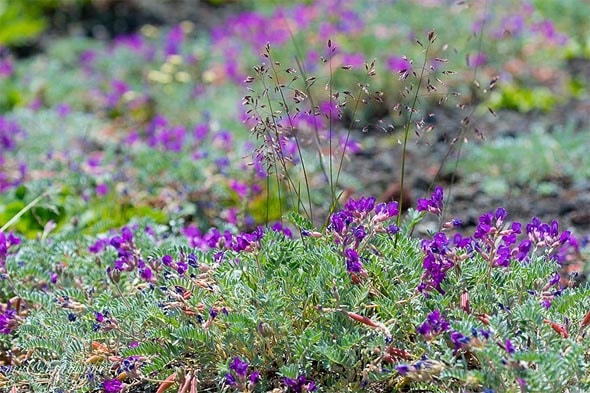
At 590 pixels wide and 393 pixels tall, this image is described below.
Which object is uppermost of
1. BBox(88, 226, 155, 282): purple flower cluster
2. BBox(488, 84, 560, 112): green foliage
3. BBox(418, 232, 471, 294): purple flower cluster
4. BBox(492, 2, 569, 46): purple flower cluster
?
BBox(418, 232, 471, 294): purple flower cluster

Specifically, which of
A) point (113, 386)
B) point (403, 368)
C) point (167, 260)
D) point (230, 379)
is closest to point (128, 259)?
point (167, 260)

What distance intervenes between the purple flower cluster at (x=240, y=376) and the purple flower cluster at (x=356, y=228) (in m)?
0.36

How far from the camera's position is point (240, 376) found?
2350 millimetres

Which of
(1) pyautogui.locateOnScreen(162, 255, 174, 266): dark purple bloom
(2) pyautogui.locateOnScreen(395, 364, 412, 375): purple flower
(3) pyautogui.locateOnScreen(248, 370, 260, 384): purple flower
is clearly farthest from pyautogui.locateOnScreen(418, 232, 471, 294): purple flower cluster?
(1) pyautogui.locateOnScreen(162, 255, 174, 266): dark purple bloom

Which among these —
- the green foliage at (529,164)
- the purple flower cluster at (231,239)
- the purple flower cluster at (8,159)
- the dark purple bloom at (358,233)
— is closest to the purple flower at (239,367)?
the purple flower cluster at (231,239)

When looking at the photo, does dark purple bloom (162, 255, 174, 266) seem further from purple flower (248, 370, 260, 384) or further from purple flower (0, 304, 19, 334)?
purple flower (0, 304, 19, 334)

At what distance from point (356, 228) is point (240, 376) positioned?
20.2 inches

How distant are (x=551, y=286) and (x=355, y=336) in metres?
0.63

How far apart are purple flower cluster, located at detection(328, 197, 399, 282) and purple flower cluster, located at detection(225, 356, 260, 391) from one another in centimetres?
36

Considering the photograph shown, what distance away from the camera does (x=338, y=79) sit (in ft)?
22.4

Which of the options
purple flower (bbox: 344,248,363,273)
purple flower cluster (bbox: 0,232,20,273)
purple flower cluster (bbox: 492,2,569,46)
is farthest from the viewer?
purple flower cluster (bbox: 492,2,569,46)

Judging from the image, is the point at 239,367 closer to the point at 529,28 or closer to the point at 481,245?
the point at 481,245

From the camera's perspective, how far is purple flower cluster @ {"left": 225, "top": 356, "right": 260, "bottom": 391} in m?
2.34

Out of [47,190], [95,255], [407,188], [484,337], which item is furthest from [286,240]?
[407,188]
